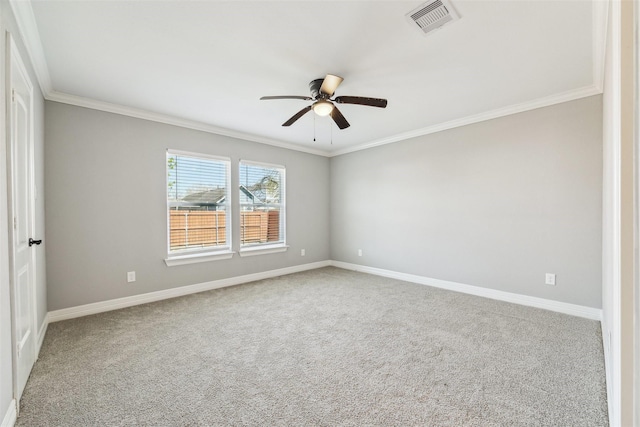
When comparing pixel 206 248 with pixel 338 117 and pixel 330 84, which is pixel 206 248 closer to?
pixel 338 117

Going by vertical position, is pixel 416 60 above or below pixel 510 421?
above

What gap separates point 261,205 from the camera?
495cm

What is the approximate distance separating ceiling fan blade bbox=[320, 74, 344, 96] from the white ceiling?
172 millimetres

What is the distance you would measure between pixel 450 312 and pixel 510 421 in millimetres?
1720

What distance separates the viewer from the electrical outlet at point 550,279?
3.24m

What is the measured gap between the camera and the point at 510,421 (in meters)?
1.56

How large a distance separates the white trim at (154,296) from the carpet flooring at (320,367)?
139mm

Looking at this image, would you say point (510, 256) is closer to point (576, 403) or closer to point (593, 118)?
point (593, 118)

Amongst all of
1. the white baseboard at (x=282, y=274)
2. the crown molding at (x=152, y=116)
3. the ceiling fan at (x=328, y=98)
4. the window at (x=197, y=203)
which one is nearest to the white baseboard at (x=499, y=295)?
the white baseboard at (x=282, y=274)

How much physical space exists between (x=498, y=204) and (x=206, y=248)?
4237mm

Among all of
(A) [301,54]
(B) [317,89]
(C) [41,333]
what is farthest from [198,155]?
(C) [41,333]

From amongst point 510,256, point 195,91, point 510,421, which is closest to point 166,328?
point 195,91

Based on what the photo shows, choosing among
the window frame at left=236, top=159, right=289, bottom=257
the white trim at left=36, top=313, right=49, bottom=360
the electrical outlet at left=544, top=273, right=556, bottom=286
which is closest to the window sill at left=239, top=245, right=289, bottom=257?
the window frame at left=236, top=159, right=289, bottom=257

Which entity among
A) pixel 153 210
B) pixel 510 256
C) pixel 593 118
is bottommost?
pixel 510 256
